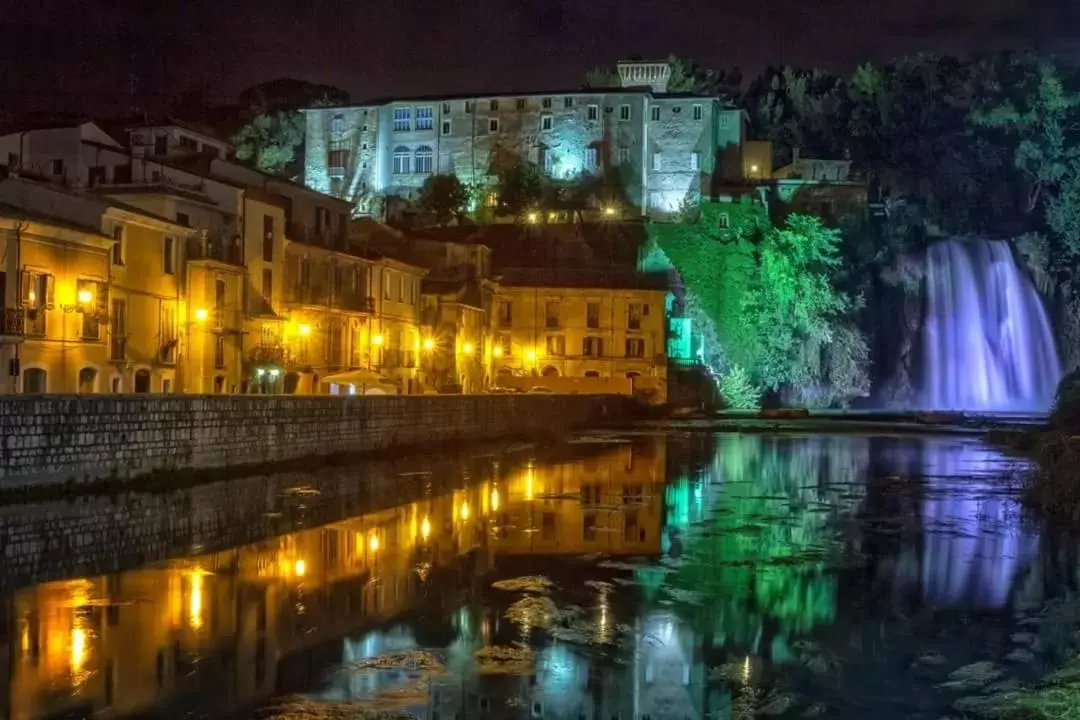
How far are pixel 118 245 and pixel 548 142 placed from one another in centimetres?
7066

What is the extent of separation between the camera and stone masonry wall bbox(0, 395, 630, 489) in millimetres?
24000

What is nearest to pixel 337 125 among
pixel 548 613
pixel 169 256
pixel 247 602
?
pixel 169 256

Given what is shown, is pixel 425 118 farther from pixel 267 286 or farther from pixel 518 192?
pixel 267 286

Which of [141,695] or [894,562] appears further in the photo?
[894,562]

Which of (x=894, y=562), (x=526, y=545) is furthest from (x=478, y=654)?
(x=894, y=562)

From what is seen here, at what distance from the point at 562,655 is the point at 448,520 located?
41.4ft

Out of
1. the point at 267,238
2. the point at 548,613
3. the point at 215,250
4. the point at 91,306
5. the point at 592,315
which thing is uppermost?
the point at 267,238

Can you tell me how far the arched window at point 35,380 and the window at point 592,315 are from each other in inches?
2070

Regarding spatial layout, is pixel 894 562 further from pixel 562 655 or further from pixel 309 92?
pixel 309 92

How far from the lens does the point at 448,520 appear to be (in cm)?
2580

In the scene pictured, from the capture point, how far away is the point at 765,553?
21688mm

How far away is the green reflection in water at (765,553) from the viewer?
51.3 ft

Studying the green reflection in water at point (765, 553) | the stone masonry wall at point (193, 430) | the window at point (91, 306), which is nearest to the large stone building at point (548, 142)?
the stone masonry wall at point (193, 430)

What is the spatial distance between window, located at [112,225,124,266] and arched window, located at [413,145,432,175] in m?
69.0
